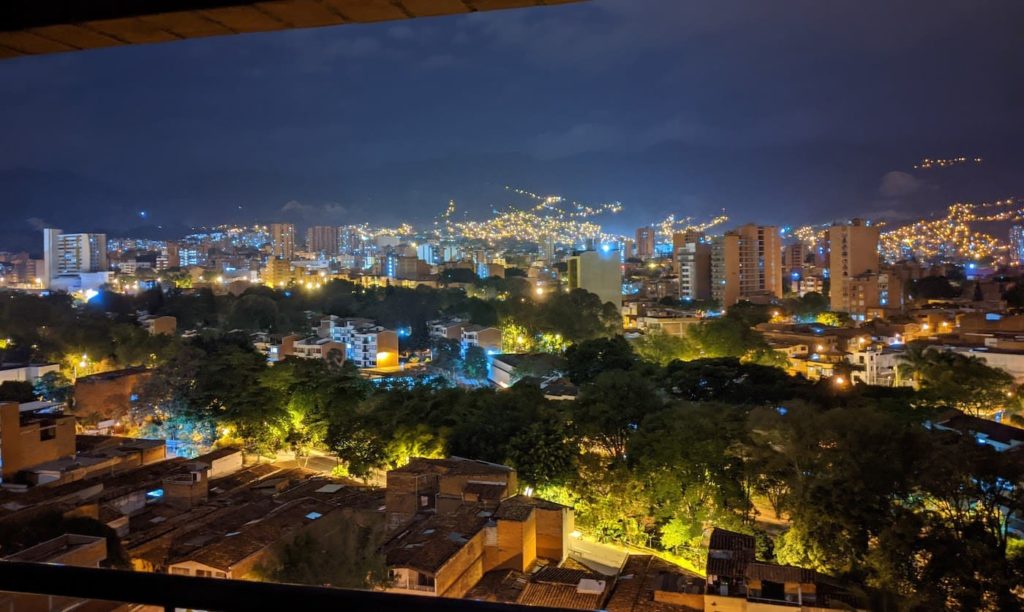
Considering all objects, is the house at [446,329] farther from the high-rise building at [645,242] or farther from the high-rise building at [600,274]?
the high-rise building at [645,242]

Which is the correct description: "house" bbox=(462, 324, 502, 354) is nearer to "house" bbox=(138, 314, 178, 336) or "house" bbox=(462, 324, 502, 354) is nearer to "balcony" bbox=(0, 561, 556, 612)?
"house" bbox=(138, 314, 178, 336)

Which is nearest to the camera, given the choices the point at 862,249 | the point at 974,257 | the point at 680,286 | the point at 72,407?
the point at 72,407

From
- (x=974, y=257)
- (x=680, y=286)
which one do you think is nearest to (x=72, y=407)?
(x=680, y=286)

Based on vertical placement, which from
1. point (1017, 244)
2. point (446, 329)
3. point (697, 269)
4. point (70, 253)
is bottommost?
point (446, 329)

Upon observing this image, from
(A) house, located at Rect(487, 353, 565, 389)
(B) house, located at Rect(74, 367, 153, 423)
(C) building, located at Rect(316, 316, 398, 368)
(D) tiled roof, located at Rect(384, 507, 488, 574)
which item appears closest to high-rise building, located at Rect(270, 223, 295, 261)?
(C) building, located at Rect(316, 316, 398, 368)

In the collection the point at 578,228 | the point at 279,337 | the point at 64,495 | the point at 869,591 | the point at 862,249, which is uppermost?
the point at 578,228

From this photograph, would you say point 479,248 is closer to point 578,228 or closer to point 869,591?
point 578,228

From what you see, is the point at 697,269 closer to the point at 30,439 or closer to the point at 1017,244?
the point at 1017,244

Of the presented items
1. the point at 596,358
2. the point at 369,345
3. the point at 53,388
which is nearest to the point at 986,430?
the point at 596,358
